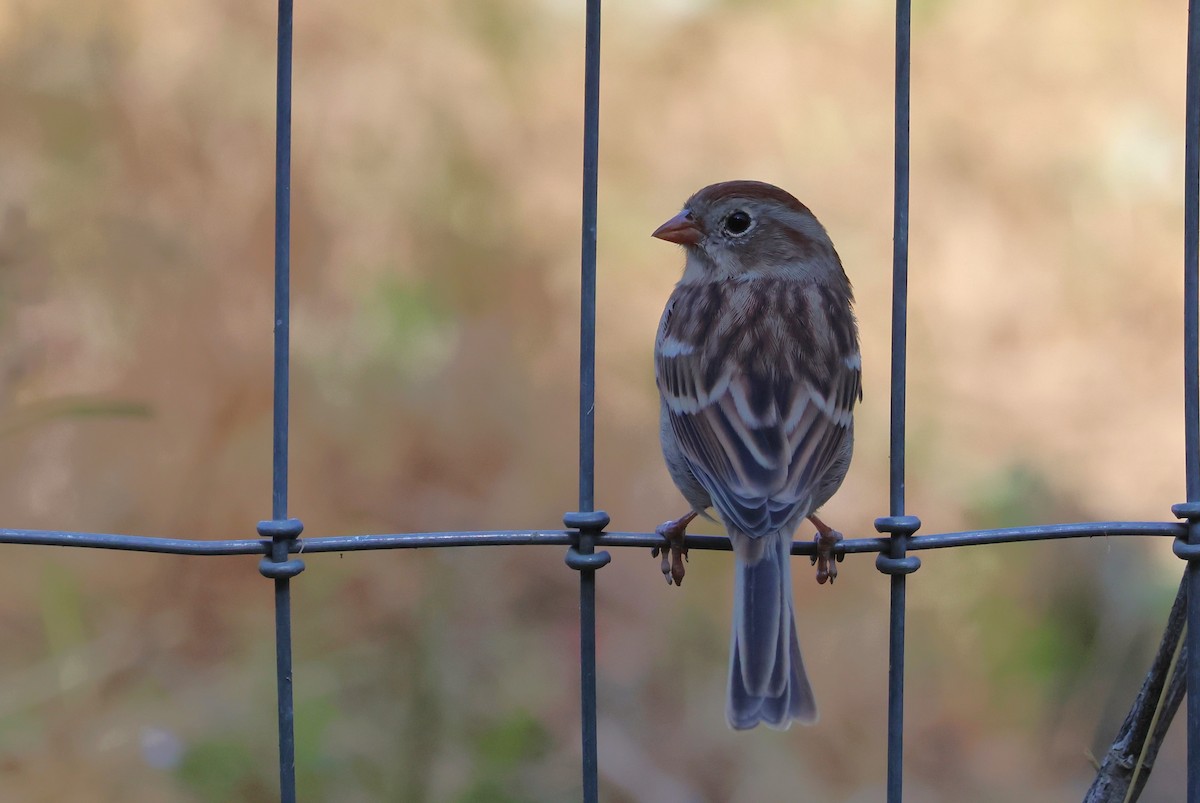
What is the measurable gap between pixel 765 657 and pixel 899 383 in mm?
381

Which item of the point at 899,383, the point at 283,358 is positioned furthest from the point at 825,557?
the point at 283,358

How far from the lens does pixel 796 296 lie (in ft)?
7.98

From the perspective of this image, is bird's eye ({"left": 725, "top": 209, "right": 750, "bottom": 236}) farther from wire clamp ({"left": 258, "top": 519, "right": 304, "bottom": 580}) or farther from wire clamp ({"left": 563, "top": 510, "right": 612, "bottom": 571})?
wire clamp ({"left": 258, "top": 519, "right": 304, "bottom": 580})

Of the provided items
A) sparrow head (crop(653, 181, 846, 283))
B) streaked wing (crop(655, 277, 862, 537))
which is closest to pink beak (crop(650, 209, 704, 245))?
sparrow head (crop(653, 181, 846, 283))

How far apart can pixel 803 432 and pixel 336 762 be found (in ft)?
4.37

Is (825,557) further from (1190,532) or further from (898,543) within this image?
(1190,532)

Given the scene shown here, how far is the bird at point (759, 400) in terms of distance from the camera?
1913 millimetres

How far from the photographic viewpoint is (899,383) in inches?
71.3

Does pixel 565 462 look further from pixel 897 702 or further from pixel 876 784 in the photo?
pixel 897 702

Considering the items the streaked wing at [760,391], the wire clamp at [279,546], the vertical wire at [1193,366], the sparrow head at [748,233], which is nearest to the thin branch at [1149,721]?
the vertical wire at [1193,366]

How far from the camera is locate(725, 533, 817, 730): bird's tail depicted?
186 centimetres

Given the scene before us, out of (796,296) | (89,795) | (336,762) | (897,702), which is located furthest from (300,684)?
(897,702)

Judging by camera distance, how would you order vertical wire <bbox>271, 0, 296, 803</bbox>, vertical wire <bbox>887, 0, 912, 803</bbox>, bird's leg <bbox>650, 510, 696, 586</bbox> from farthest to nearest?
bird's leg <bbox>650, 510, 696, 586</bbox>, vertical wire <bbox>887, 0, 912, 803</bbox>, vertical wire <bbox>271, 0, 296, 803</bbox>

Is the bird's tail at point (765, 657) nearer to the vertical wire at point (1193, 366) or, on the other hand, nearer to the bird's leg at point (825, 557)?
the bird's leg at point (825, 557)
